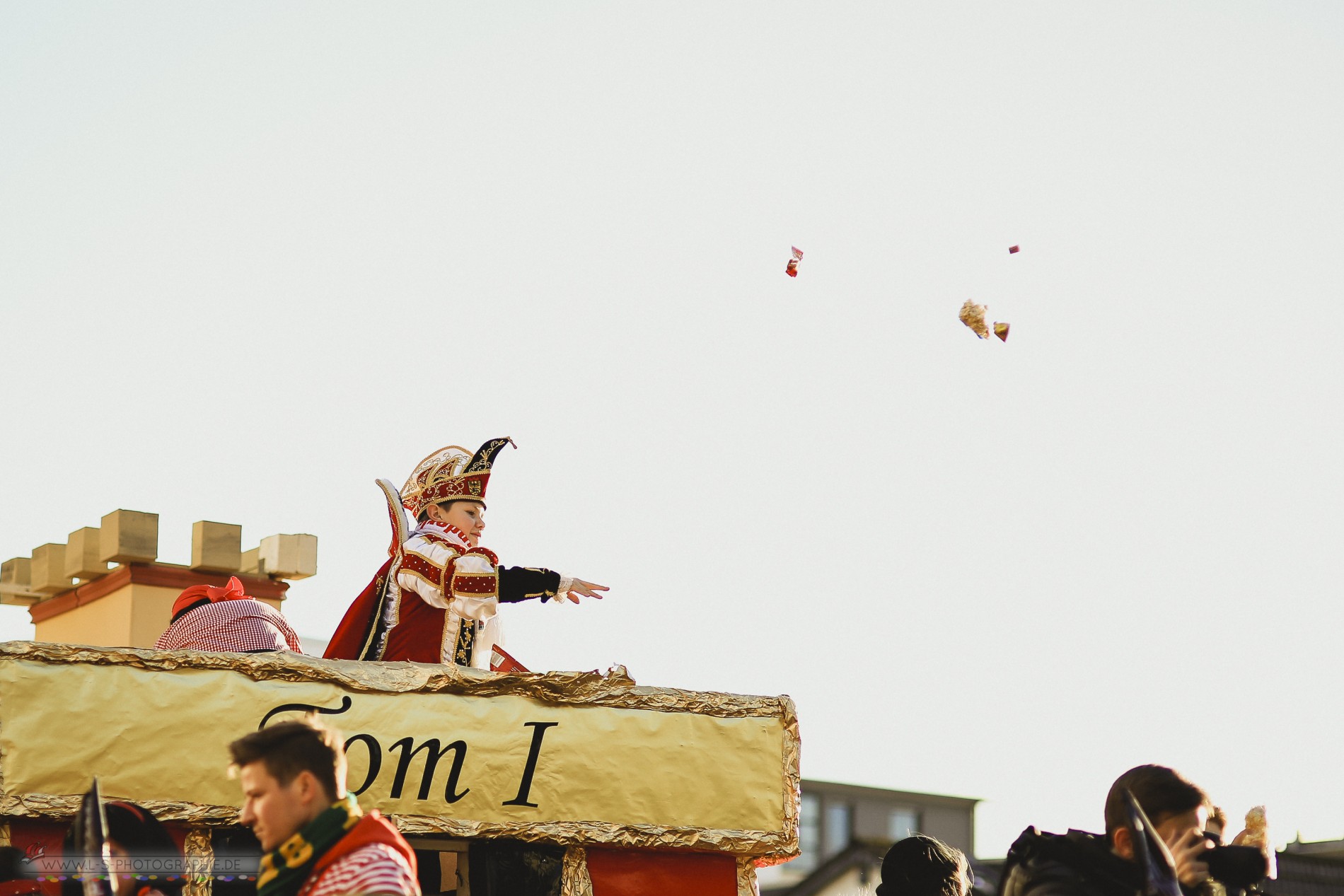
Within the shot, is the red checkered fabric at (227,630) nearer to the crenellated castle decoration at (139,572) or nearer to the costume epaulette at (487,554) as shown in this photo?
the costume epaulette at (487,554)

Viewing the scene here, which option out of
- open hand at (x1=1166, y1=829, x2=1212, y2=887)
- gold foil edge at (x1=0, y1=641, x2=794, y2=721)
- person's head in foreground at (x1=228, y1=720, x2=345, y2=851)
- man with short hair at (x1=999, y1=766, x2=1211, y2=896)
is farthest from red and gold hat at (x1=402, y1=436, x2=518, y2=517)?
open hand at (x1=1166, y1=829, x2=1212, y2=887)

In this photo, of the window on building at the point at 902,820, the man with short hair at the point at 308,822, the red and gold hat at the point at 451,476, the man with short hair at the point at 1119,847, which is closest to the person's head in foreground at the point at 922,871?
the man with short hair at the point at 1119,847

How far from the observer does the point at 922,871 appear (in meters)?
6.11

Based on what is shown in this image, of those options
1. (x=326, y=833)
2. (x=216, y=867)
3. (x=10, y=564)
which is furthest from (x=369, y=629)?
(x=10, y=564)

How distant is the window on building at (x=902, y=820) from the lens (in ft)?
90.6

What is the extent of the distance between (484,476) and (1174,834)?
518 centimetres

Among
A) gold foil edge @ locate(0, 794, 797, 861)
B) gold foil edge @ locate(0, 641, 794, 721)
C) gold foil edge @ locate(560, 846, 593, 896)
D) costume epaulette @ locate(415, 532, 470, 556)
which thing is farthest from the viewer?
costume epaulette @ locate(415, 532, 470, 556)

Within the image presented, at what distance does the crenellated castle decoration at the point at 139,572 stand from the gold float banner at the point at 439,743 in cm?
1059

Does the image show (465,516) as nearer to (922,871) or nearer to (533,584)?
(533,584)

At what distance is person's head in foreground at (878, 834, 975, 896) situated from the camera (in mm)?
6090

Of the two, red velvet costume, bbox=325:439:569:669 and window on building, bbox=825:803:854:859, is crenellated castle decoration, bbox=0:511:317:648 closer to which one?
red velvet costume, bbox=325:439:569:669

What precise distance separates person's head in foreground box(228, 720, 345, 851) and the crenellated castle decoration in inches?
531

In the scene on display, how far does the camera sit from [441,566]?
8.78m

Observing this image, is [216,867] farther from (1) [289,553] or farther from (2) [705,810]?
(1) [289,553]
